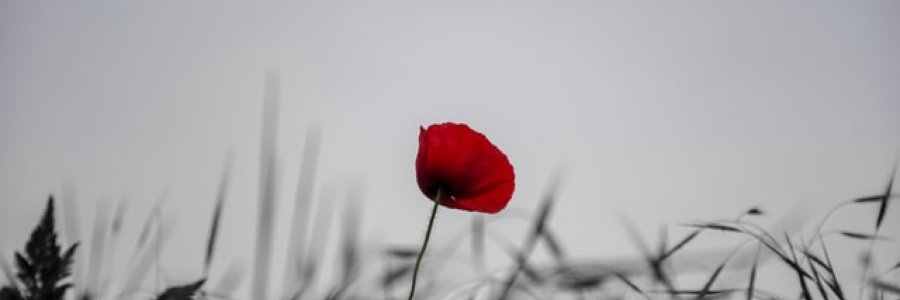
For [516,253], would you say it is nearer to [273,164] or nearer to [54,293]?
[273,164]

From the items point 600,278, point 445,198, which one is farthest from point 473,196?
point 600,278

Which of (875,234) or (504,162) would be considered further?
(875,234)

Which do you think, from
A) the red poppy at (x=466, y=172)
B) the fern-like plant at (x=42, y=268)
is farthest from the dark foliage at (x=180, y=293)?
the red poppy at (x=466, y=172)

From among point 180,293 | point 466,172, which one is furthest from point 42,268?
point 466,172

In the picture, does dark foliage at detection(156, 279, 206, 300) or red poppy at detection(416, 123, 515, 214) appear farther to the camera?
red poppy at detection(416, 123, 515, 214)

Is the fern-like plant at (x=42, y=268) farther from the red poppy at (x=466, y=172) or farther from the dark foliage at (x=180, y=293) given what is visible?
the red poppy at (x=466, y=172)

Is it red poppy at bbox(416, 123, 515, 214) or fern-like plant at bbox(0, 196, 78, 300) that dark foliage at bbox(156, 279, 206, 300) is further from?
red poppy at bbox(416, 123, 515, 214)

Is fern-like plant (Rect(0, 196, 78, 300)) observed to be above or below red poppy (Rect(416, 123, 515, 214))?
above

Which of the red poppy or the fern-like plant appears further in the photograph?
the red poppy

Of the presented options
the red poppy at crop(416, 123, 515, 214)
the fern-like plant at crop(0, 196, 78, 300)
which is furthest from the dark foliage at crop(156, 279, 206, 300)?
the red poppy at crop(416, 123, 515, 214)
